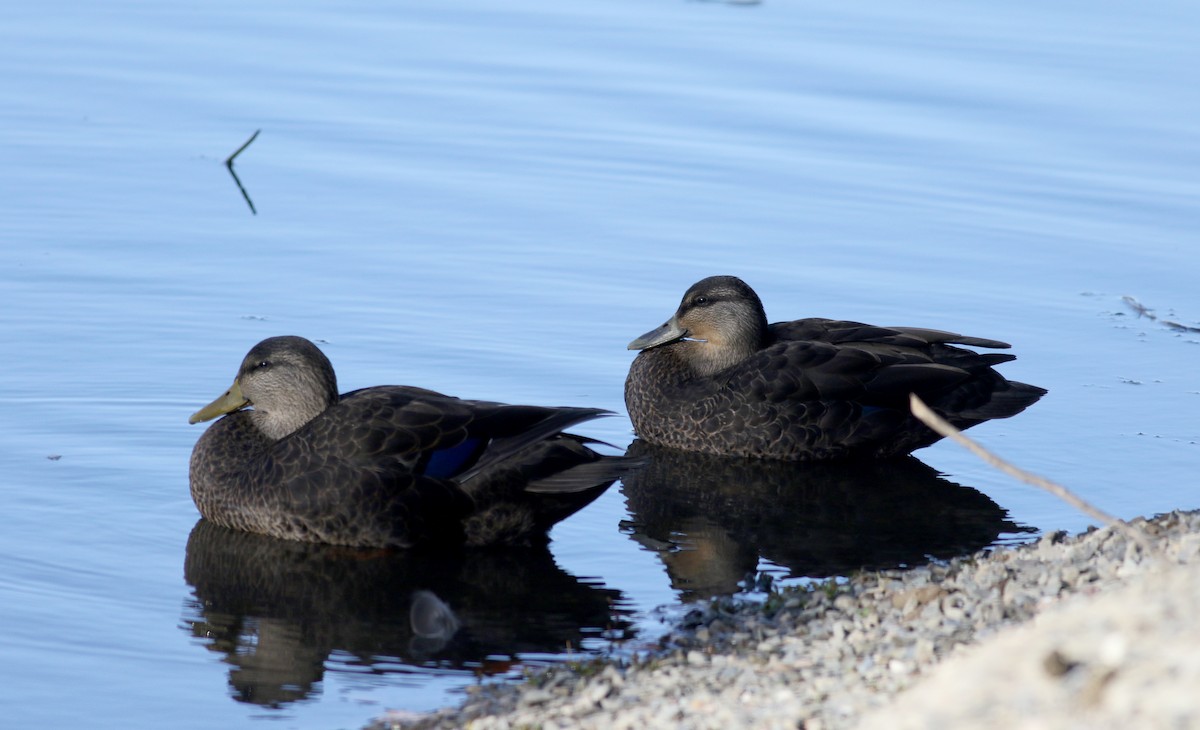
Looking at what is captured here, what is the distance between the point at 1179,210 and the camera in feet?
48.1

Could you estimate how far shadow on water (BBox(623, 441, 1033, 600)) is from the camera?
836 cm

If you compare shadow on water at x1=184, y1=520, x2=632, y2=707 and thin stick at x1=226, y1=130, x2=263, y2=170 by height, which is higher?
thin stick at x1=226, y1=130, x2=263, y2=170

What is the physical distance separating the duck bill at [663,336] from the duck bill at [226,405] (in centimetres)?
266

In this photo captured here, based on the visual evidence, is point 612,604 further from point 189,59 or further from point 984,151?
point 189,59

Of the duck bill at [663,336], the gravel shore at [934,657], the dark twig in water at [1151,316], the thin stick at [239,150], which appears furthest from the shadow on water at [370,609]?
the thin stick at [239,150]

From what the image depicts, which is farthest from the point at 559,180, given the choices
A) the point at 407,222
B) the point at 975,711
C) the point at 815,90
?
the point at 975,711

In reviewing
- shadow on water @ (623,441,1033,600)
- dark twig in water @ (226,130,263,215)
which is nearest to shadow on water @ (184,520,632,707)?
shadow on water @ (623,441,1033,600)

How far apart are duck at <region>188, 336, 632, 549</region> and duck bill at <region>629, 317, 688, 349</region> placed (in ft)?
6.89

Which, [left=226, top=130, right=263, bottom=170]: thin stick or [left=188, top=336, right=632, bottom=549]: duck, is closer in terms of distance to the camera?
[left=188, top=336, right=632, bottom=549]: duck

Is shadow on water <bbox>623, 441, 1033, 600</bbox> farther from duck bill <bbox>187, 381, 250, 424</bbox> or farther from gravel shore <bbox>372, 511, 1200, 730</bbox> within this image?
duck bill <bbox>187, 381, 250, 424</bbox>

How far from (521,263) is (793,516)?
437 cm

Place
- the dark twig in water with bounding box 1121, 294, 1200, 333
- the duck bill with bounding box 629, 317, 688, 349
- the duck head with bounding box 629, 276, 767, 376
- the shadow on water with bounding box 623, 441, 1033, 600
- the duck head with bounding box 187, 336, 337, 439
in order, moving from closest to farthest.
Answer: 1. the shadow on water with bounding box 623, 441, 1033, 600
2. the duck head with bounding box 187, 336, 337, 439
3. the duck head with bounding box 629, 276, 767, 376
4. the duck bill with bounding box 629, 317, 688, 349
5. the dark twig in water with bounding box 1121, 294, 1200, 333

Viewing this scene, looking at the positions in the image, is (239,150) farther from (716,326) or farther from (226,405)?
(226,405)

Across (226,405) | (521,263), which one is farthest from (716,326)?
(226,405)
